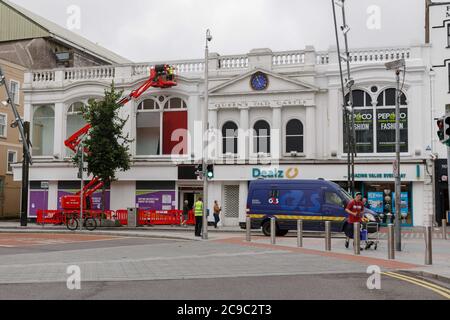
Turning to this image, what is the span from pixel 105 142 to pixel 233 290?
2363 cm

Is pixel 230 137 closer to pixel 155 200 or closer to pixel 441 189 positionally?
pixel 155 200

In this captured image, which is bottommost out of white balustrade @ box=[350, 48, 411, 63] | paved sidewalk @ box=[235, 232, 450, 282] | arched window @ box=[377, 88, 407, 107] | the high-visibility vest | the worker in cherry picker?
paved sidewalk @ box=[235, 232, 450, 282]

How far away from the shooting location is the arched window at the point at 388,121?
101 feet

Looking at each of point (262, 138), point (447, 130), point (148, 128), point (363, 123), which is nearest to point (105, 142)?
point (148, 128)

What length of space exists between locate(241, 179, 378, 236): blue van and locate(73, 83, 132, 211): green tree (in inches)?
415

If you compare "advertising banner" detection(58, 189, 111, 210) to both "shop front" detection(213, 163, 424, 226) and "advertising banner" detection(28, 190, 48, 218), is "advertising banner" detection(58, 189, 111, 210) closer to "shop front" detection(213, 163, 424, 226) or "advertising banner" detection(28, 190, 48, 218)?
"advertising banner" detection(28, 190, 48, 218)

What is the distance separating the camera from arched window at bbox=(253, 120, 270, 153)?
3288 cm

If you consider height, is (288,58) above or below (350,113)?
above

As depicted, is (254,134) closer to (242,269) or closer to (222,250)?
(222,250)

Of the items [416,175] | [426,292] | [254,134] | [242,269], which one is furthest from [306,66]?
[426,292]

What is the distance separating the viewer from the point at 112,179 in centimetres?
3300

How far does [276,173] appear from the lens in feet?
105

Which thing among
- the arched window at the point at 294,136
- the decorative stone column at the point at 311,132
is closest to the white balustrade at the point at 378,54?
the decorative stone column at the point at 311,132

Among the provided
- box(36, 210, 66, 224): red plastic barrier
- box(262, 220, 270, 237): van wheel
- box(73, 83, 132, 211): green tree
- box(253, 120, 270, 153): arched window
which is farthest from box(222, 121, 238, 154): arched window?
box(36, 210, 66, 224): red plastic barrier
